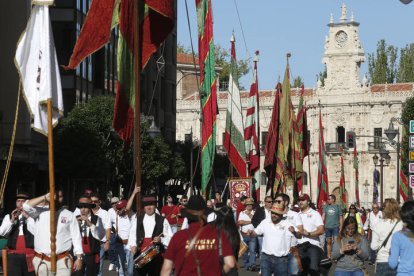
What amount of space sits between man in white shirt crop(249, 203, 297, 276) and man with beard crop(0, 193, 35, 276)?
3.64m

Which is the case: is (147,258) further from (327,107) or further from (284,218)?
(327,107)

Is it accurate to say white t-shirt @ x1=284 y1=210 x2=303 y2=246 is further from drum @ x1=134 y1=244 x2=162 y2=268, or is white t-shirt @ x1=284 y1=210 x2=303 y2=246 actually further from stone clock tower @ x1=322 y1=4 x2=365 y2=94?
stone clock tower @ x1=322 y1=4 x2=365 y2=94

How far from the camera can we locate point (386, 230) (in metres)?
14.8

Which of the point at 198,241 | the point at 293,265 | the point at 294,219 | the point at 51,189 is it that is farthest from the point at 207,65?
the point at 198,241

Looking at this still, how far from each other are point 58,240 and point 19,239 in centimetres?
84

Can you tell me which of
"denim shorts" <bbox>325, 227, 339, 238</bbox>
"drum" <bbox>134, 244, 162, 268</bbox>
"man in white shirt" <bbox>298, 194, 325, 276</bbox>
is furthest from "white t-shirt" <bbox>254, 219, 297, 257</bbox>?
"denim shorts" <bbox>325, 227, 339, 238</bbox>

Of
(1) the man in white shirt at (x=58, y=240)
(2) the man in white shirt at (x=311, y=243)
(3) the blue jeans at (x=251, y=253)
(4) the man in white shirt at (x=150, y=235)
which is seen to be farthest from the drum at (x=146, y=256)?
(3) the blue jeans at (x=251, y=253)

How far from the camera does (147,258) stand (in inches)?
534

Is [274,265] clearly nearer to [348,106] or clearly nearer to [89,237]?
[89,237]

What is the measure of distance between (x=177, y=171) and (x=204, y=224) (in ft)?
151

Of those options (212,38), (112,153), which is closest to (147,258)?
(212,38)

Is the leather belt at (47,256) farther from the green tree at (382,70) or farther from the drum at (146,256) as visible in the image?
the green tree at (382,70)

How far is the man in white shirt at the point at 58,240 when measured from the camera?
1239 centimetres

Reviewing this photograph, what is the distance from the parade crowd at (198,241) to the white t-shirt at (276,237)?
1 centimetres
